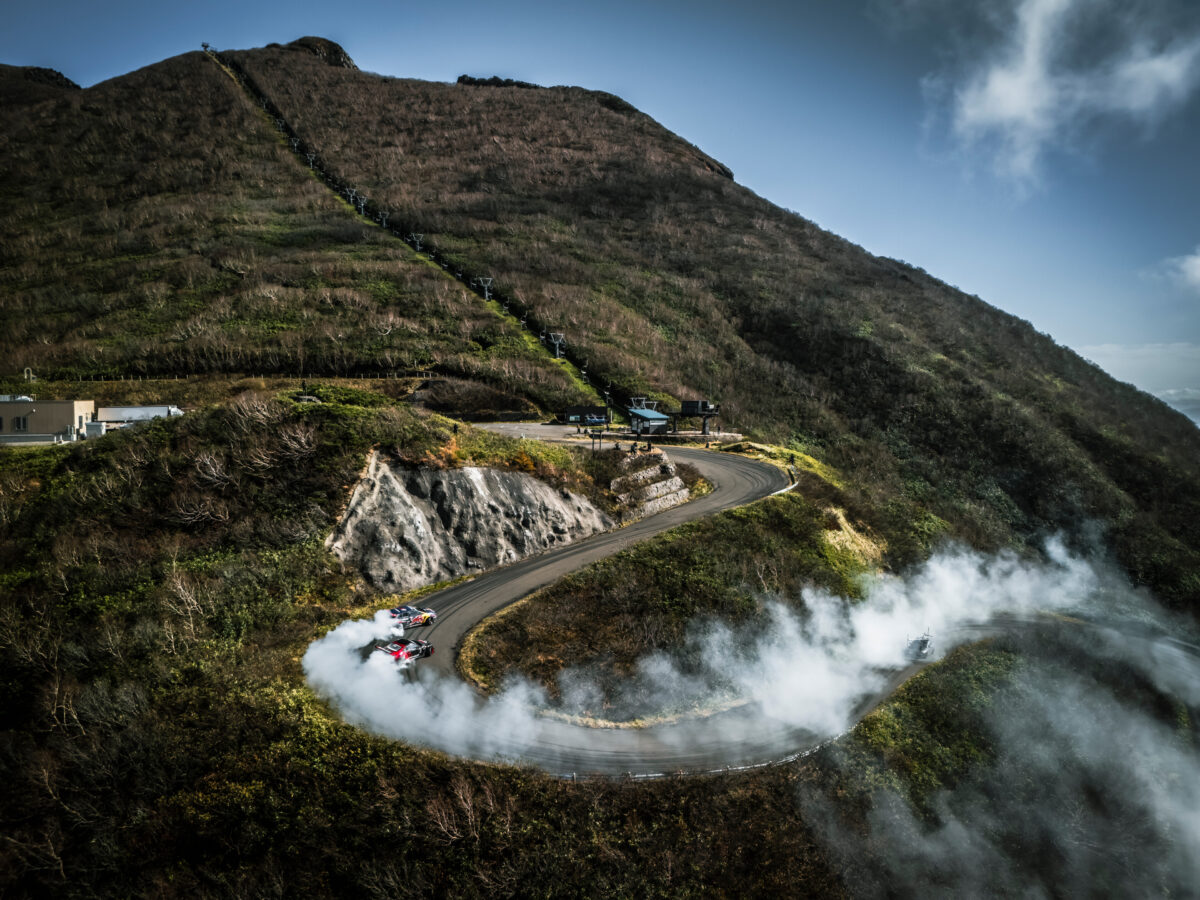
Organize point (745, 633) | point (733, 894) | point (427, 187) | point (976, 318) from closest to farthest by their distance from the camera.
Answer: point (733, 894) < point (745, 633) < point (976, 318) < point (427, 187)

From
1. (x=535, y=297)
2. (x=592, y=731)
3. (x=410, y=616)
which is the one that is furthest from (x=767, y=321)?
(x=592, y=731)

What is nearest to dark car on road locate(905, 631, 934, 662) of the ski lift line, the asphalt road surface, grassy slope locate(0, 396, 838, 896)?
the asphalt road surface

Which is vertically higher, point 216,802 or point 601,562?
point 601,562

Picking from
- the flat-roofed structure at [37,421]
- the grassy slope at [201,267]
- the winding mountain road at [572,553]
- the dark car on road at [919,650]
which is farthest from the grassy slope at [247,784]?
the grassy slope at [201,267]

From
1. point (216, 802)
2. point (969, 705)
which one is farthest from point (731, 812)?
point (969, 705)

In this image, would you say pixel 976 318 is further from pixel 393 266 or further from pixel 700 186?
pixel 393 266

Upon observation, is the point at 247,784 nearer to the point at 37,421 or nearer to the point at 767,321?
the point at 37,421

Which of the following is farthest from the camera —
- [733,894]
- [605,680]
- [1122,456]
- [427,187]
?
[427,187]
